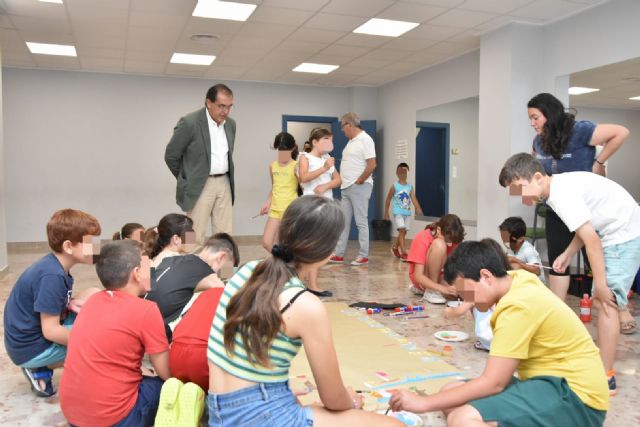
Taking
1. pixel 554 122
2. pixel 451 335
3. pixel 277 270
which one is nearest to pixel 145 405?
pixel 277 270

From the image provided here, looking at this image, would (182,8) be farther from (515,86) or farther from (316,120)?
(316,120)

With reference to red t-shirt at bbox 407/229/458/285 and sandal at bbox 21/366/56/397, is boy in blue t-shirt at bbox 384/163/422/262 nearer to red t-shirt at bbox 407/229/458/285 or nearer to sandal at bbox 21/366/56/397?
red t-shirt at bbox 407/229/458/285

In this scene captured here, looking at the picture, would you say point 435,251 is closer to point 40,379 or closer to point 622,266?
point 622,266

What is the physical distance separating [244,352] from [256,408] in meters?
0.15

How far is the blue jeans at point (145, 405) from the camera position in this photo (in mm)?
1793

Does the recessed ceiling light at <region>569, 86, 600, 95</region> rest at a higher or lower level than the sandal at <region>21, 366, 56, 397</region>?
higher

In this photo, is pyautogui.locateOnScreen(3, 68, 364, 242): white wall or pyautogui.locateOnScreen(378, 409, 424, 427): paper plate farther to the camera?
pyautogui.locateOnScreen(3, 68, 364, 242): white wall

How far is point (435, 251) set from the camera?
3914 mm

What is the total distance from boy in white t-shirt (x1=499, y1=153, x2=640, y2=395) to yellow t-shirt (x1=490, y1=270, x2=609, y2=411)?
0.69 metres

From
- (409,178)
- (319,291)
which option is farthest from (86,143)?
(319,291)

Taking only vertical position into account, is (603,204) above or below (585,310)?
above

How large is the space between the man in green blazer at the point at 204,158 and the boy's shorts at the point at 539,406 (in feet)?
8.15

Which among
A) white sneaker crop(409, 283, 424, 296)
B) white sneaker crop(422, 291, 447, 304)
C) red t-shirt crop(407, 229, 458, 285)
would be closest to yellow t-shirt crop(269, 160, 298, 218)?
red t-shirt crop(407, 229, 458, 285)

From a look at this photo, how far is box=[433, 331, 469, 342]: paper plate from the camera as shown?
3.11 m
